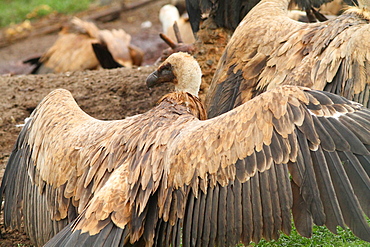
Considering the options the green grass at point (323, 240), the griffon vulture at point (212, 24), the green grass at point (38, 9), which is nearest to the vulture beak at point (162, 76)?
the green grass at point (323, 240)

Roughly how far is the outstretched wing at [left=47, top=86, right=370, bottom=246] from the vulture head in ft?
3.59

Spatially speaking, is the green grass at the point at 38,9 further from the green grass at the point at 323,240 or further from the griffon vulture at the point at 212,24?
the green grass at the point at 323,240

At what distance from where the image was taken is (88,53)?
34.0ft

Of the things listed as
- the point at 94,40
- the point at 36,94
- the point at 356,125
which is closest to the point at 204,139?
the point at 356,125

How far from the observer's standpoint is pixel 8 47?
14461mm

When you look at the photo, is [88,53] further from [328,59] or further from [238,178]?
[238,178]

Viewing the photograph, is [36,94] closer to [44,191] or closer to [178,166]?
[44,191]

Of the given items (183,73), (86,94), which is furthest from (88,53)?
(183,73)

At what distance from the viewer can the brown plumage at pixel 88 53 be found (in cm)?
1005

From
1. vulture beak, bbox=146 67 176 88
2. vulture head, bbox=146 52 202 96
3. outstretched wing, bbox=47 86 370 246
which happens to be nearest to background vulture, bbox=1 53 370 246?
outstretched wing, bbox=47 86 370 246

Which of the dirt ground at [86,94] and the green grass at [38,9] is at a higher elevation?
the dirt ground at [86,94]

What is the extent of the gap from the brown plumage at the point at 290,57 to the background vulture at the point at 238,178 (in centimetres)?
74

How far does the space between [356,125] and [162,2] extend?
12588 millimetres

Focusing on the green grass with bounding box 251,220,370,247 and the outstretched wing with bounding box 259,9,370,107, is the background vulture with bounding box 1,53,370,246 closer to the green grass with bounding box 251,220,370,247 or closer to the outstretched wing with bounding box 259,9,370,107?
the outstretched wing with bounding box 259,9,370,107
